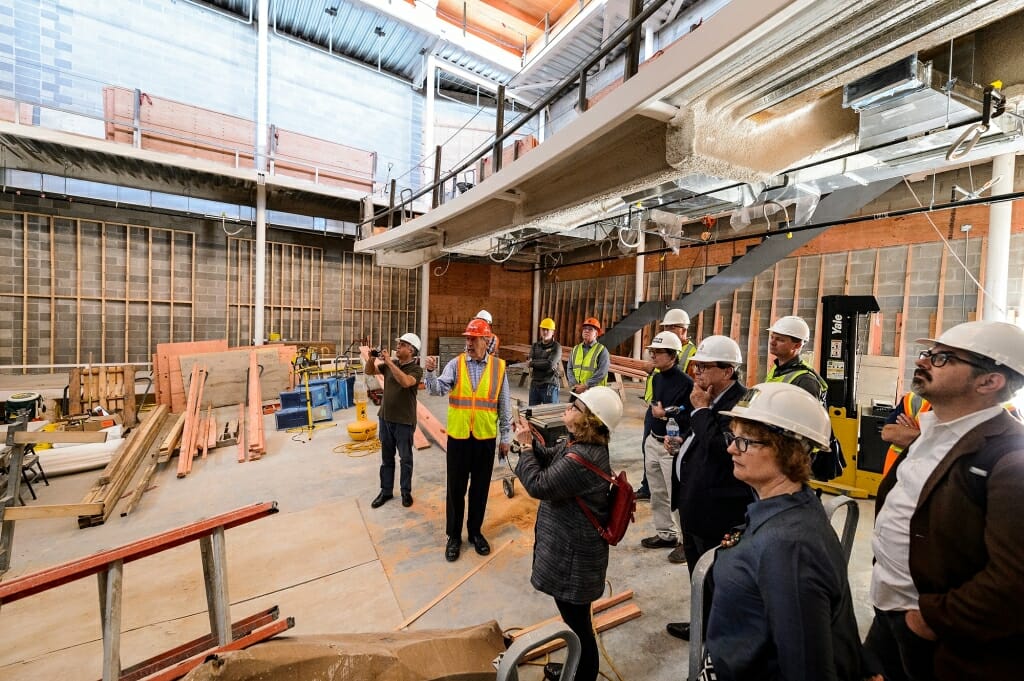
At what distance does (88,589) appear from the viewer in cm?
290

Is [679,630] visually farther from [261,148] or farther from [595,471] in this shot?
[261,148]

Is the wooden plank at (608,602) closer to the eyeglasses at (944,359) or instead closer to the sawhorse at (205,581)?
the sawhorse at (205,581)

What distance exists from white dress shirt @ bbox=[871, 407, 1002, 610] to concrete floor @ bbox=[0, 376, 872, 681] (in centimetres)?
128

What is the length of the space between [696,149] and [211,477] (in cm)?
601

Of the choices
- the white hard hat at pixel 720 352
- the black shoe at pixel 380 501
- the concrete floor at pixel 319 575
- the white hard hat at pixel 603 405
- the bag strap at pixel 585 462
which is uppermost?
the white hard hat at pixel 720 352

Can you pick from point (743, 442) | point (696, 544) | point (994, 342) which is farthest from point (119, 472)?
point (994, 342)

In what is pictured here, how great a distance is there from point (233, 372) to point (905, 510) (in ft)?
32.0

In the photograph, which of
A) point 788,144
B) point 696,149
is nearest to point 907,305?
point 788,144

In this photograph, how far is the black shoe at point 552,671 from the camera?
2.13m

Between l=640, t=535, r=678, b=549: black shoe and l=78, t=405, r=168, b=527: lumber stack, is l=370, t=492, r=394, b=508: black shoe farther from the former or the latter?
l=640, t=535, r=678, b=549: black shoe

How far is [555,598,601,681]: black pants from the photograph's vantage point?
1.90 meters

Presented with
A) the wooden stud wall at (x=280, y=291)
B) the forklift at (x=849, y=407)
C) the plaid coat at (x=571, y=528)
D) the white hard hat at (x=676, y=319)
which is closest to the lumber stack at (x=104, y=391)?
the wooden stud wall at (x=280, y=291)

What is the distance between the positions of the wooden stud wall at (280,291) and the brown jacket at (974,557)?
12.3 metres

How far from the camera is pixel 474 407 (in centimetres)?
328
